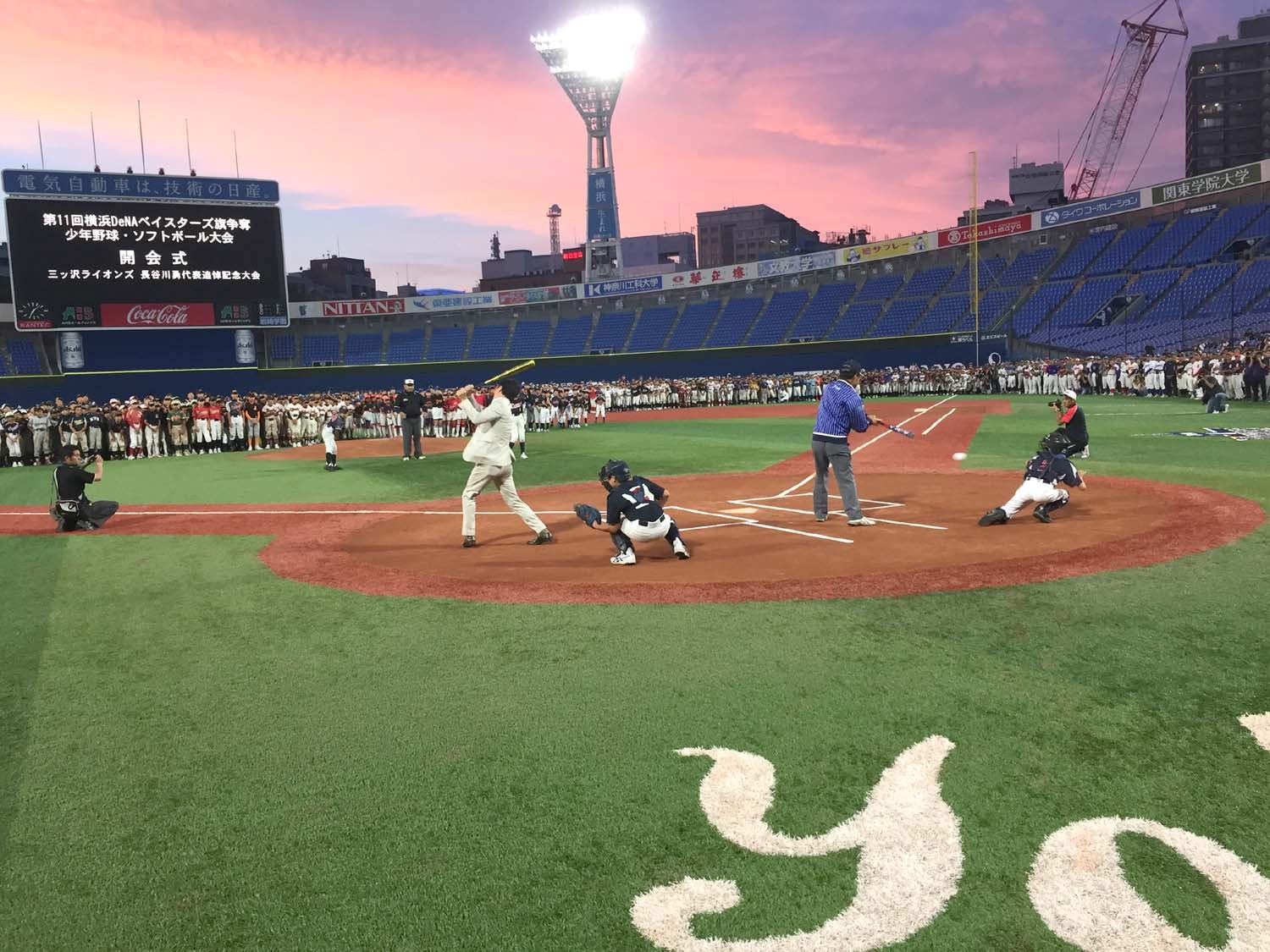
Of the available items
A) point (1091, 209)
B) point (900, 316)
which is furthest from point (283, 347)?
point (1091, 209)

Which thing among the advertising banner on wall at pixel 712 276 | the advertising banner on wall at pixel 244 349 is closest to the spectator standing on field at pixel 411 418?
the advertising banner on wall at pixel 244 349

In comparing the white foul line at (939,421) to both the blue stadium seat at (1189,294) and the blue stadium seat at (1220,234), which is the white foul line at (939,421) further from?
the blue stadium seat at (1220,234)

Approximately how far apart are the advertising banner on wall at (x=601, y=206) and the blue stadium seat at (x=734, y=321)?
15334mm

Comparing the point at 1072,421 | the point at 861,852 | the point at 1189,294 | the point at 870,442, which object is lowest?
the point at 861,852

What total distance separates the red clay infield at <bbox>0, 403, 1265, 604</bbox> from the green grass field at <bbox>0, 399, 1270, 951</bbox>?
54cm

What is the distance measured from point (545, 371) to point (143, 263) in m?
28.5

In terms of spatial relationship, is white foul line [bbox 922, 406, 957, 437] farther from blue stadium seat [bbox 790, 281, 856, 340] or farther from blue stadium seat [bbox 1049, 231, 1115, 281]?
blue stadium seat [bbox 1049, 231, 1115, 281]

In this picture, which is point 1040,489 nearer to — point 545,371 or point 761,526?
point 761,526

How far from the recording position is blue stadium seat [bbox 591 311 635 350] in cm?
6688

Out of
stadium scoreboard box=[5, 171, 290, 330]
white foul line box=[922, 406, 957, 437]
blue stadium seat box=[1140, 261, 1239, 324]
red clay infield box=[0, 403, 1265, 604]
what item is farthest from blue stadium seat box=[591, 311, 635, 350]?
red clay infield box=[0, 403, 1265, 604]

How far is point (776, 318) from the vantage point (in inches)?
2467

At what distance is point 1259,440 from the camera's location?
18.1 metres

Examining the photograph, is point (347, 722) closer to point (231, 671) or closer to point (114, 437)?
point (231, 671)

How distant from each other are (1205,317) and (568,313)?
4635 centimetres
